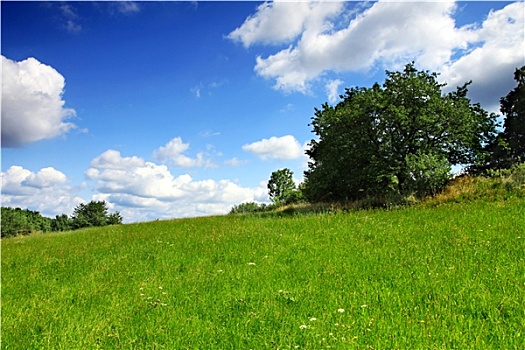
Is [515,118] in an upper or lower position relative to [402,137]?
upper

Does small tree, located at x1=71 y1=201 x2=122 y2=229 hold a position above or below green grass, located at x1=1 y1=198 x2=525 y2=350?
above

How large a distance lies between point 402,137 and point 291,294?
67.5 feet

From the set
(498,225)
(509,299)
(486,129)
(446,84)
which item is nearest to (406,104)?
(446,84)

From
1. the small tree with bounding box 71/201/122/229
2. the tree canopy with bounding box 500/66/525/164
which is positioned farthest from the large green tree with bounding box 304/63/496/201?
the small tree with bounding box 71/201/122/229

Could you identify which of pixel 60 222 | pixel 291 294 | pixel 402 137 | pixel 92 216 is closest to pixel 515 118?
pixel 402 137

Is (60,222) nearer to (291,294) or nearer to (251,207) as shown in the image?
(251,207)

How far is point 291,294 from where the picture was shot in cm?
682

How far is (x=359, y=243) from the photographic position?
1084 cm

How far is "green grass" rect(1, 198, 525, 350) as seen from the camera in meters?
5.10

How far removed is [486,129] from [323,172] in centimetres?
1203

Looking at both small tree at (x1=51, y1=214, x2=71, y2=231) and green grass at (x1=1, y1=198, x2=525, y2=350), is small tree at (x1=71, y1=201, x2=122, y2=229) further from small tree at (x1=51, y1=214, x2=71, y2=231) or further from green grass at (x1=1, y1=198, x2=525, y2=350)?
green grass at (x1=1, y1=198, x2=525, y2=350)

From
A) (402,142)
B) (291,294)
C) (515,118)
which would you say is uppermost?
(515,118)

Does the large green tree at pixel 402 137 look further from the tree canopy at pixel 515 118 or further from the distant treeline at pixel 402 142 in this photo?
the tree canopy at pixel 515 118

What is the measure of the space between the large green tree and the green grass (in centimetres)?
1021
